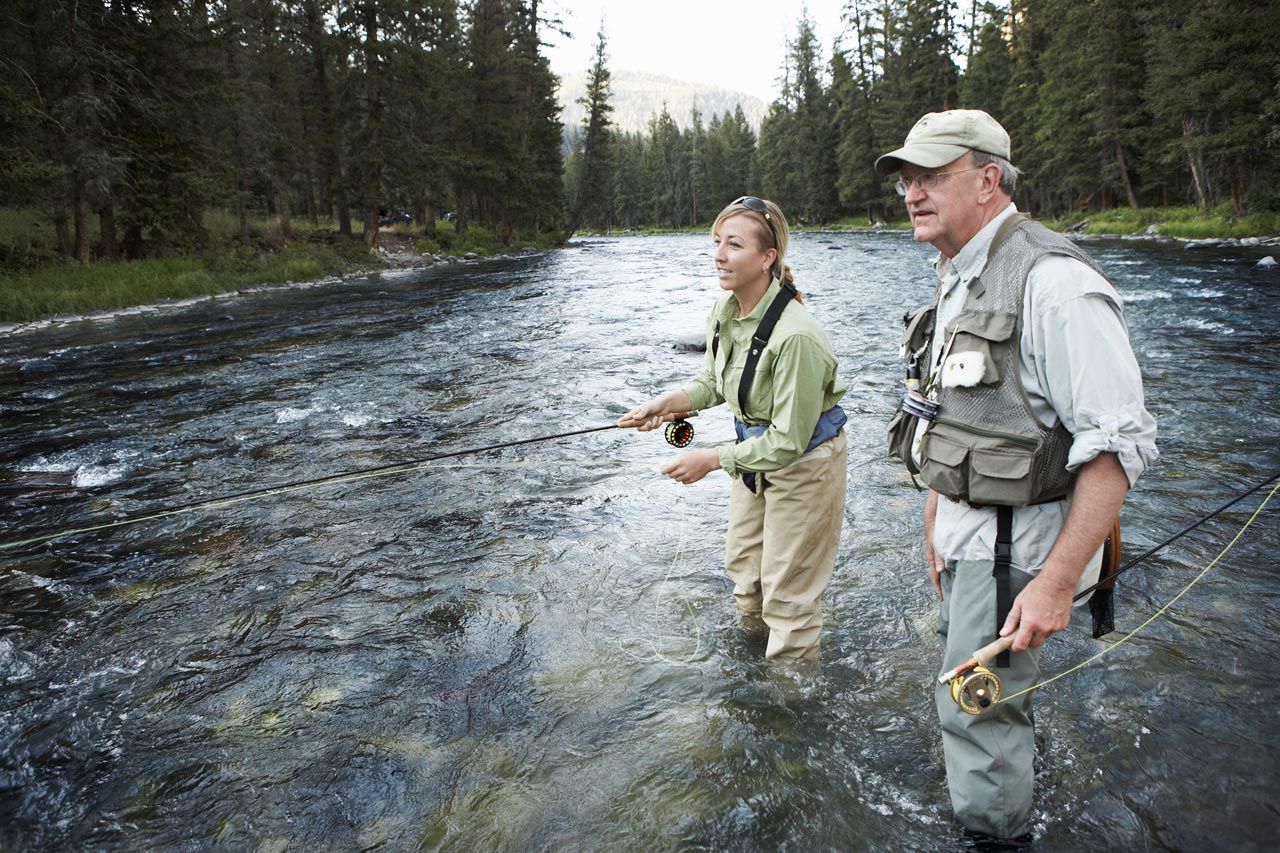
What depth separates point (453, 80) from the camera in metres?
42.1

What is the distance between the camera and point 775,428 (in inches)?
124

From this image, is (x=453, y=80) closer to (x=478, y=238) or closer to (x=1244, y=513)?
(x=478, y=238)

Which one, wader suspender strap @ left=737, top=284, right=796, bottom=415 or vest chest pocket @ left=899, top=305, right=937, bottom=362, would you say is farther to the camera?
wader suspender strap @ left=737, top=284, right=796, bottom=415

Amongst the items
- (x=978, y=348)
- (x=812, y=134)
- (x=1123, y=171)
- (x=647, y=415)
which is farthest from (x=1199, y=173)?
(x=812, y=134)

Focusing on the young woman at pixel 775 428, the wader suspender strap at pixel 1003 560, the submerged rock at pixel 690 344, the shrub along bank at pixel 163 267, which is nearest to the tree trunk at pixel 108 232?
the shrub along bank at pixel 163 267

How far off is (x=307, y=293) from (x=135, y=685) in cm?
2156

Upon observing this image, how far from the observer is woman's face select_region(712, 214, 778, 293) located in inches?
127

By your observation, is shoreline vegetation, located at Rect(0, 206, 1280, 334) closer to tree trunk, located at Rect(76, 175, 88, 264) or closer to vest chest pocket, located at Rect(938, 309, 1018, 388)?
tree trunk, located at Rect(76, 175, 88, 264)

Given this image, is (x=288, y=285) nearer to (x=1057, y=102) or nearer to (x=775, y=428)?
(x=775, y=428)

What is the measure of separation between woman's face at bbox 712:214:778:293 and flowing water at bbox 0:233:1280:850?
1917 mm

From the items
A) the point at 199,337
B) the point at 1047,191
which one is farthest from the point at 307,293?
the point at 1047,191

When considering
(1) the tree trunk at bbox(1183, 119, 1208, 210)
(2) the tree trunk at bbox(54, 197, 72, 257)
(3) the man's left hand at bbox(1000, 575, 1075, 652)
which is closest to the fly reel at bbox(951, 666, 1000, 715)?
(3) the man's left hand at bbox(1000, 575, 1075, 652)

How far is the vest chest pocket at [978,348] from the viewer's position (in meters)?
2.23

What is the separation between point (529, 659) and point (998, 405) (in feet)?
9.41
